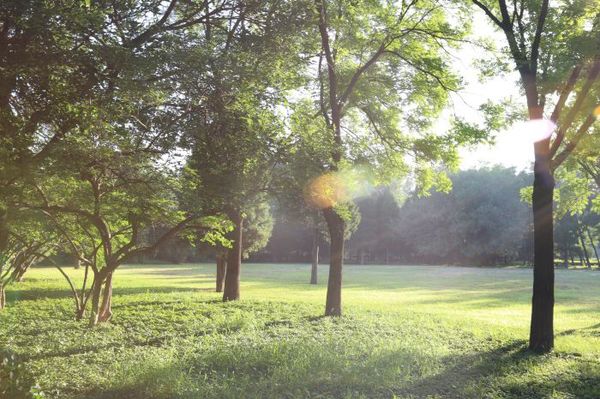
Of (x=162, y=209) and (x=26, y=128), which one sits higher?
(x=26, y=128)

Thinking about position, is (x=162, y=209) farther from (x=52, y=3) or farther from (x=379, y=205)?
(x=379, y=205)

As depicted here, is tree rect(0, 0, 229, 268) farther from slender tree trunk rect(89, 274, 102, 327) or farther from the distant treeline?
the distant treeline

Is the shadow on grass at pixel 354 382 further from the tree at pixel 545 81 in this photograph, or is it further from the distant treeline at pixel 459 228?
the distant treeline at pixel 459 228

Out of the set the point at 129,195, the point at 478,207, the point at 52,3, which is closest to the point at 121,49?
the point at 52,3

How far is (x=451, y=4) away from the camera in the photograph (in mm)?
14234

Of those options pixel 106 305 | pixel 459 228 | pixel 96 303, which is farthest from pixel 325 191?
pixel 459 228

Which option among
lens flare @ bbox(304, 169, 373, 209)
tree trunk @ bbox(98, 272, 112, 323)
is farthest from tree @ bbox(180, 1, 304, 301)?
tree trunk @ bbox(98, 272, 112, 323)

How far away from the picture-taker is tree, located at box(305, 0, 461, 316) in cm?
1416

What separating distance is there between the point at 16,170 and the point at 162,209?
11.9 feet

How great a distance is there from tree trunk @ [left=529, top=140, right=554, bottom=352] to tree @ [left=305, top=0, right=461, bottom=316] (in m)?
4.35

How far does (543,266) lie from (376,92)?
8340 millimetres

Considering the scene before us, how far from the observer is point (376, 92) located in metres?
16.8

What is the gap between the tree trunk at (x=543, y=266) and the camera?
10.6m

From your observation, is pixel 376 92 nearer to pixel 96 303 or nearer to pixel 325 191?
pixel 325 191
